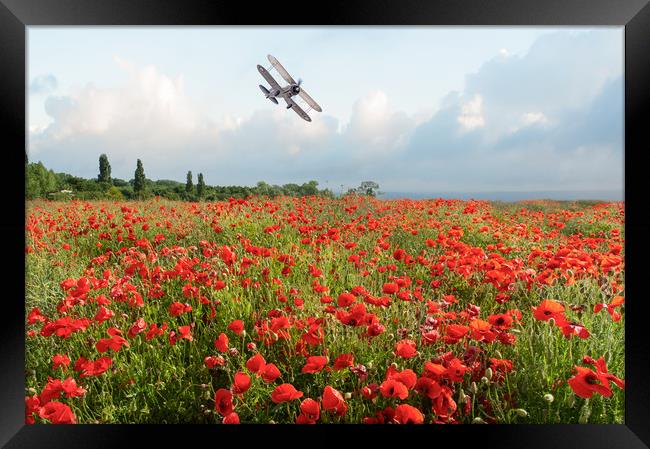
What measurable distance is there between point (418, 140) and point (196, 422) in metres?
1.83

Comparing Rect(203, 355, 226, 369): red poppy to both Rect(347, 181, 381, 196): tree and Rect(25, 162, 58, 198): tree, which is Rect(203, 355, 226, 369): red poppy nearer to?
Rect(347, 181, 381, 196): tree

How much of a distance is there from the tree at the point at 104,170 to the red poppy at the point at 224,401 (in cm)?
179

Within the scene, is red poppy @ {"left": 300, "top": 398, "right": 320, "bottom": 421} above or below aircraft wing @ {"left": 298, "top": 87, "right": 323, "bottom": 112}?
below

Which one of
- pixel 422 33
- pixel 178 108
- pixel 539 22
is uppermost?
pixel 422 33

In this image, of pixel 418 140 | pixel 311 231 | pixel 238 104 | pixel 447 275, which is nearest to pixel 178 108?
pixel 238 104

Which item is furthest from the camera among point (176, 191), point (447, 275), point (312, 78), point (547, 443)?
point (176, 191)

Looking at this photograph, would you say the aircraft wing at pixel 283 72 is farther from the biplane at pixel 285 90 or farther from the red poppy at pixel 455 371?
the red poppy at pixel 455 371

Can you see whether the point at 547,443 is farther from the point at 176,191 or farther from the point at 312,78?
the point at 176,191

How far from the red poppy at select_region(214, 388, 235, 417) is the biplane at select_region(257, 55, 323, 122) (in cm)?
149

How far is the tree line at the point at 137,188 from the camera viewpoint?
2688 millimetres

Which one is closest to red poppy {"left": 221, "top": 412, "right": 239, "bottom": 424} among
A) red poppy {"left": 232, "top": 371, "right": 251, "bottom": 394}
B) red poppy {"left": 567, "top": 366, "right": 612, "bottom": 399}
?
red poppy {"left": 232, "top": 371, "right": 251, "bottom": 394}

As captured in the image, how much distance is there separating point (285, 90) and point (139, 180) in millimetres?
1239

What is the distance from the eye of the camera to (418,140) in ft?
8.14

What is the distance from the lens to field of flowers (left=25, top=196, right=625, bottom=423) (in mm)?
1540
